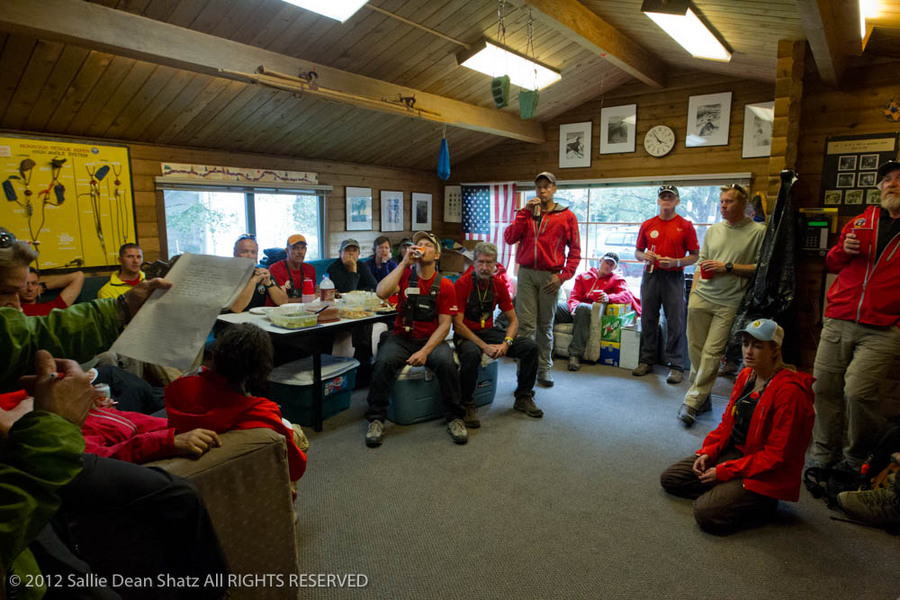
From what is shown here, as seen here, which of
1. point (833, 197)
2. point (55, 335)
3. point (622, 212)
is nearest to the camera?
point (55, 335)

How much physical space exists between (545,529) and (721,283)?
6.93ft

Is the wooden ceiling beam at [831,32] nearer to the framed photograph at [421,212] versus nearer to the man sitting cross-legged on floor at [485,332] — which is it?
the man sitting cross-legged on floor at [485,332]

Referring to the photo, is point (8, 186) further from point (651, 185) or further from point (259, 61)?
point (651, 185)

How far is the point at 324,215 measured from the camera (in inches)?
223

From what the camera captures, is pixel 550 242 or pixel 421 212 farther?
pixel 421 212

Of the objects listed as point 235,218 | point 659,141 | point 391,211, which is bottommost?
point 235,218

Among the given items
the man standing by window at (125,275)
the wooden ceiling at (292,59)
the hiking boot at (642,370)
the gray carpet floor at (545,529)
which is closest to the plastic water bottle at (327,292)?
the gray carpet floor at (545,529)

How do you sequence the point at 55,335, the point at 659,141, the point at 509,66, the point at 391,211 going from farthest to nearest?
the point at 391,211, the point at 659,141, the point at 509,66, the point at 55,335

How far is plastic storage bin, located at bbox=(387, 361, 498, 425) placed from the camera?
320 centimetres

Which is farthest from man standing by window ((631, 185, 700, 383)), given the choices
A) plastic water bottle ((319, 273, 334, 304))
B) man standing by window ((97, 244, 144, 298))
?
man standing by window ((97, 244, 144, 298))

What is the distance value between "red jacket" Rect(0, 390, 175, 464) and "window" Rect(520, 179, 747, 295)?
16.1ft

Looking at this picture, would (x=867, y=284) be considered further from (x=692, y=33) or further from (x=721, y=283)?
(x=692, y=33)

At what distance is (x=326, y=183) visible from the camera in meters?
5.68

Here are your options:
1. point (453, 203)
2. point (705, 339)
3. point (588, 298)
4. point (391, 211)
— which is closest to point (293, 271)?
point (391, 211)
